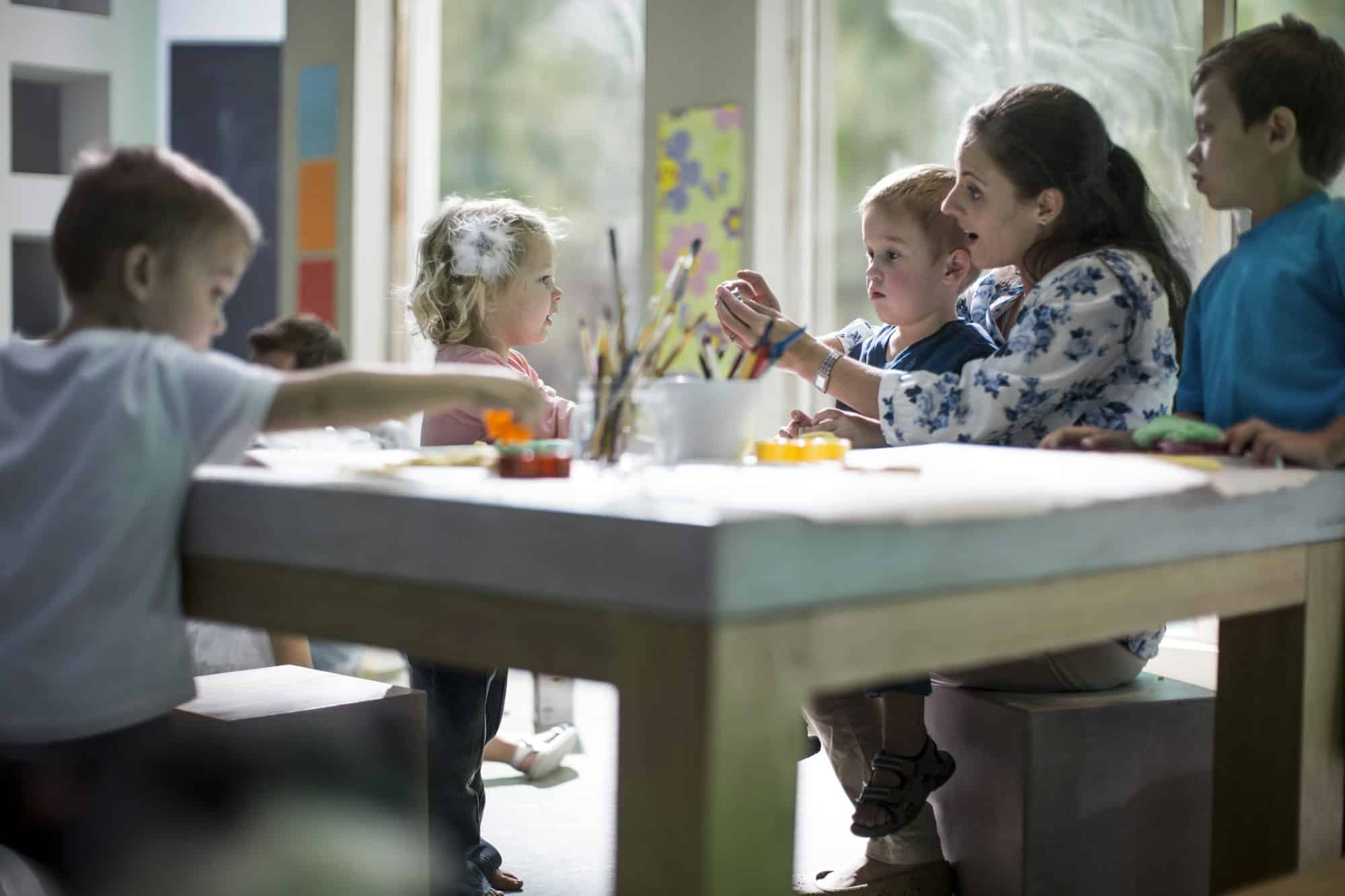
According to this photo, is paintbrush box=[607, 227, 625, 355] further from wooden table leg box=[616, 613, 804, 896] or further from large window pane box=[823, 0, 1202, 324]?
large window pane box=[823, 0, 1202, 324]

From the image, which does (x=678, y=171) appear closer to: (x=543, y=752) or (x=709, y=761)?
(x=543, y=752)

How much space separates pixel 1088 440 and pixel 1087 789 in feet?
1.47

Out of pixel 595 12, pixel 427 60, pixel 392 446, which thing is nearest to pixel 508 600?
pixel 392 446

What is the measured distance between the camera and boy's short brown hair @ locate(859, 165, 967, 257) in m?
1.90

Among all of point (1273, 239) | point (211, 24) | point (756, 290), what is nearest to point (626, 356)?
point (756, 290)

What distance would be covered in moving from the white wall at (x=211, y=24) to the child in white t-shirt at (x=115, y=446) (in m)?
3.92

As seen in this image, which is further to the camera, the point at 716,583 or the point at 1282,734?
the point at 1282,734

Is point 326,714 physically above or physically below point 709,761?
below

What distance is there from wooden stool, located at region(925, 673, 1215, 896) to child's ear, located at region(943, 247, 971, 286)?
0.59m

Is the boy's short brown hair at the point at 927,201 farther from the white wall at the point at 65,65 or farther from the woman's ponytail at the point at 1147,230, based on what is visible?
the white wall at the point at 65,65

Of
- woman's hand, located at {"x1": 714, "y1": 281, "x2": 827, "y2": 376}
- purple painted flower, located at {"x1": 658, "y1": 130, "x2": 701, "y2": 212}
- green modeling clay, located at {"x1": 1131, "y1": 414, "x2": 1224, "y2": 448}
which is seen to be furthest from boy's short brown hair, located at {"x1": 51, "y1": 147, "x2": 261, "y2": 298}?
purple painted flower, located at {"x1": 658, "y1": 130, "x2": 701, "y2": 212}

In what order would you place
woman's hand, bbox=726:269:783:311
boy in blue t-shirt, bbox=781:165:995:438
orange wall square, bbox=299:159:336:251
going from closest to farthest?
woman's hand, bbox=726:269:783:311 → boy in blue t-shirt, bbox=781:165:995:438 → orange wall square, bbox=299:159:336:251

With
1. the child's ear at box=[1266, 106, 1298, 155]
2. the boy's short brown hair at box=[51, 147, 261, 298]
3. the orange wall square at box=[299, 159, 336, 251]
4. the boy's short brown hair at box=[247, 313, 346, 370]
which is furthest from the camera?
the orange wall square at box=[299, 159, 336, 251]

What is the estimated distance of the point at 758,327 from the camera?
1562 millimetres
